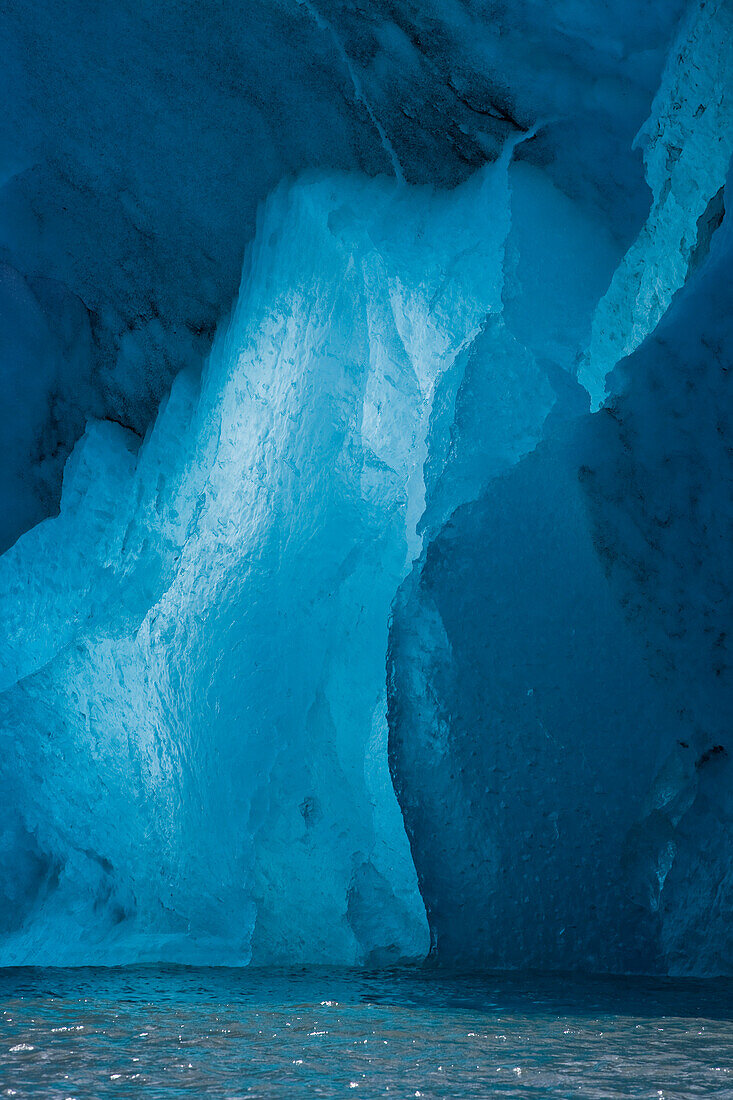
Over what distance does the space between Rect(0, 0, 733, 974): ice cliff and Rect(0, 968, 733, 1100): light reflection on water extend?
34cm

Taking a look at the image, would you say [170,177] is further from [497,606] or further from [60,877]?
[60,877]

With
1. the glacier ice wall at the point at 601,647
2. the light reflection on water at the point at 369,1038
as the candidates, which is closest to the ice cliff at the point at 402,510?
the glacier ice wall at the point at 601,647

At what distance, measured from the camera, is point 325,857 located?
224 centimetres

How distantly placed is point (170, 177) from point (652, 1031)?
223 centimetres

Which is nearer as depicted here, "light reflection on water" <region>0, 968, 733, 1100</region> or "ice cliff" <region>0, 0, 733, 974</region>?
"light reflection on water" <region>0, 968, 733, 1100</region>

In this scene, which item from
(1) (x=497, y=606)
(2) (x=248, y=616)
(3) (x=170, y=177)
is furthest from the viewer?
(3) (x=170, y=177)

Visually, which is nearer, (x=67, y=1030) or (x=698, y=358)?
(x=67, y=1030)

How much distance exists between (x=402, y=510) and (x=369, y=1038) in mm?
1257

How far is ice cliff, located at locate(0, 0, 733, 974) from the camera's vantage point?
2133 millimetres

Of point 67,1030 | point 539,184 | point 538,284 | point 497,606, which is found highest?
point 539,184

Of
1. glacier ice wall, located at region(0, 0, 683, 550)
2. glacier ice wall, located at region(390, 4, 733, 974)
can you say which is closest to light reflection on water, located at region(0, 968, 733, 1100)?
glacier ice wall, located at region(390, 4, 733, 974)

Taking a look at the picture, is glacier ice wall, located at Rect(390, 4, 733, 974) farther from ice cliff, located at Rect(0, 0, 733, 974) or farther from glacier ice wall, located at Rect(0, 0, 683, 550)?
glacier ice wall, located at Rect(0, 0, 683, 550)

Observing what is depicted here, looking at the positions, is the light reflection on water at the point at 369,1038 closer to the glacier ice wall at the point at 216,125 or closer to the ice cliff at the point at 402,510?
the ice cliff at the point at 402,510

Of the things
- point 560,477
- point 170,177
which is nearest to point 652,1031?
point 560,477
